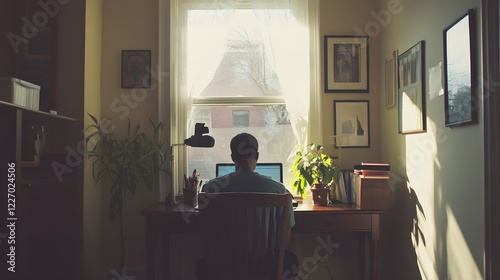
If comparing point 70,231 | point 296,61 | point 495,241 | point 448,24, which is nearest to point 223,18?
point 296,61

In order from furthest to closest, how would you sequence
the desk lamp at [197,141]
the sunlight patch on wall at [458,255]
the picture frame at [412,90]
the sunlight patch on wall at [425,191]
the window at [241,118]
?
the window at [241,118] < the desk lamp at [197,141] < the picture frame at [412,90] < the sunlight patch on wall at [425,191] < the sunlight patch on wall at [458,255]

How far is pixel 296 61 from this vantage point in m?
3.37

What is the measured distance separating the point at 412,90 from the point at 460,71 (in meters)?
0.65

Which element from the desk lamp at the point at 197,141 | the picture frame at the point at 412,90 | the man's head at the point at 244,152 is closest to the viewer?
the man's head at the point at 244,152

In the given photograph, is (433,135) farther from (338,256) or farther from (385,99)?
(338,256)

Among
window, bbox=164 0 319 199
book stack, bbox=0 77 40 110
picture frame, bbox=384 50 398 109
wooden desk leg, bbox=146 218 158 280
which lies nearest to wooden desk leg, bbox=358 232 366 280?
window, bbox=164 0 319 199

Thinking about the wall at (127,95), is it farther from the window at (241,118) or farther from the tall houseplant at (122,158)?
the window at (241,118)

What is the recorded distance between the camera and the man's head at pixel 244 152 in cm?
230

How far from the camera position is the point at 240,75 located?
344cm

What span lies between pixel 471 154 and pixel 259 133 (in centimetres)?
180

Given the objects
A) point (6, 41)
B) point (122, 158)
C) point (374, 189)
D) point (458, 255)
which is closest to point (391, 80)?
point (374, 189)

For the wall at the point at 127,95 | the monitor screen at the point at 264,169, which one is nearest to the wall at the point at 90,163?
the wall at the point at 127,95

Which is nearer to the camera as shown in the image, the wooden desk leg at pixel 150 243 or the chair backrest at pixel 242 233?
Answer: the chair backrest at pixel 242 233

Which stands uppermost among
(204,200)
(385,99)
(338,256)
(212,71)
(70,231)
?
(212,71)
